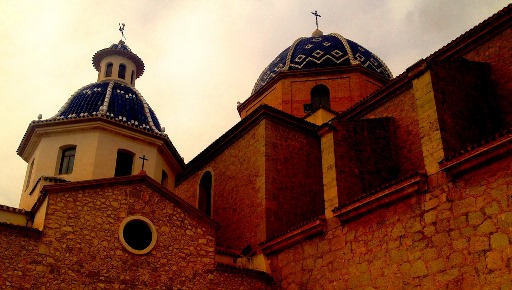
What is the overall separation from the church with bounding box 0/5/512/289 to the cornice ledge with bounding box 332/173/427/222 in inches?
1.0

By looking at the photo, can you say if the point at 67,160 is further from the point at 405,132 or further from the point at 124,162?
the point at 405,132

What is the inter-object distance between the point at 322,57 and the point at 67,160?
10.9 m

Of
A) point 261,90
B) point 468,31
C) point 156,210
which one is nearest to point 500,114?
point 468,31

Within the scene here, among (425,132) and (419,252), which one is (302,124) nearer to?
(425,132)

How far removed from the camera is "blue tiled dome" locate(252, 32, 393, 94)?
67.9ft

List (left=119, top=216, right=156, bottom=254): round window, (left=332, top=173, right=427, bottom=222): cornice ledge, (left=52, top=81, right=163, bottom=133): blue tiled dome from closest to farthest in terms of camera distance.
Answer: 1. (left=332, top=173, right=427, bottom=222): cornice ledge
2. (left=119, top=216, right=156, bottom=254): round window
3. (left=52, top=81, right=163, bottom=133): blue tiled dome

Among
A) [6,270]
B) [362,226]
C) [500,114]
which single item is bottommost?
[6,270]

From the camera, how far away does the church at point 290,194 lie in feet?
27.9

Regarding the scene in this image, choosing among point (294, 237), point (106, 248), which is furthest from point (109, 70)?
point (294, 237)

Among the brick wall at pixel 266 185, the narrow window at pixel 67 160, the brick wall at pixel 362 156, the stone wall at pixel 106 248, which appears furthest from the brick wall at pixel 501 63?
the narrow window at pixel 67 160

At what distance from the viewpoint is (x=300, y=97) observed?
1975 centimetres

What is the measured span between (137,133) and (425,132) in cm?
870

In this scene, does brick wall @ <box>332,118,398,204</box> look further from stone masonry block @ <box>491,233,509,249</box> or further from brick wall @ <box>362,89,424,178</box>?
stone masonry block @ <box>491,233,509,249</box>

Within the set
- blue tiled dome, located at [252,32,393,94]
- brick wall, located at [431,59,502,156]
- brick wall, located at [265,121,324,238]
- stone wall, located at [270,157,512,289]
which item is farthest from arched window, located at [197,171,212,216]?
brick wall, located at [431,59,502,156]
